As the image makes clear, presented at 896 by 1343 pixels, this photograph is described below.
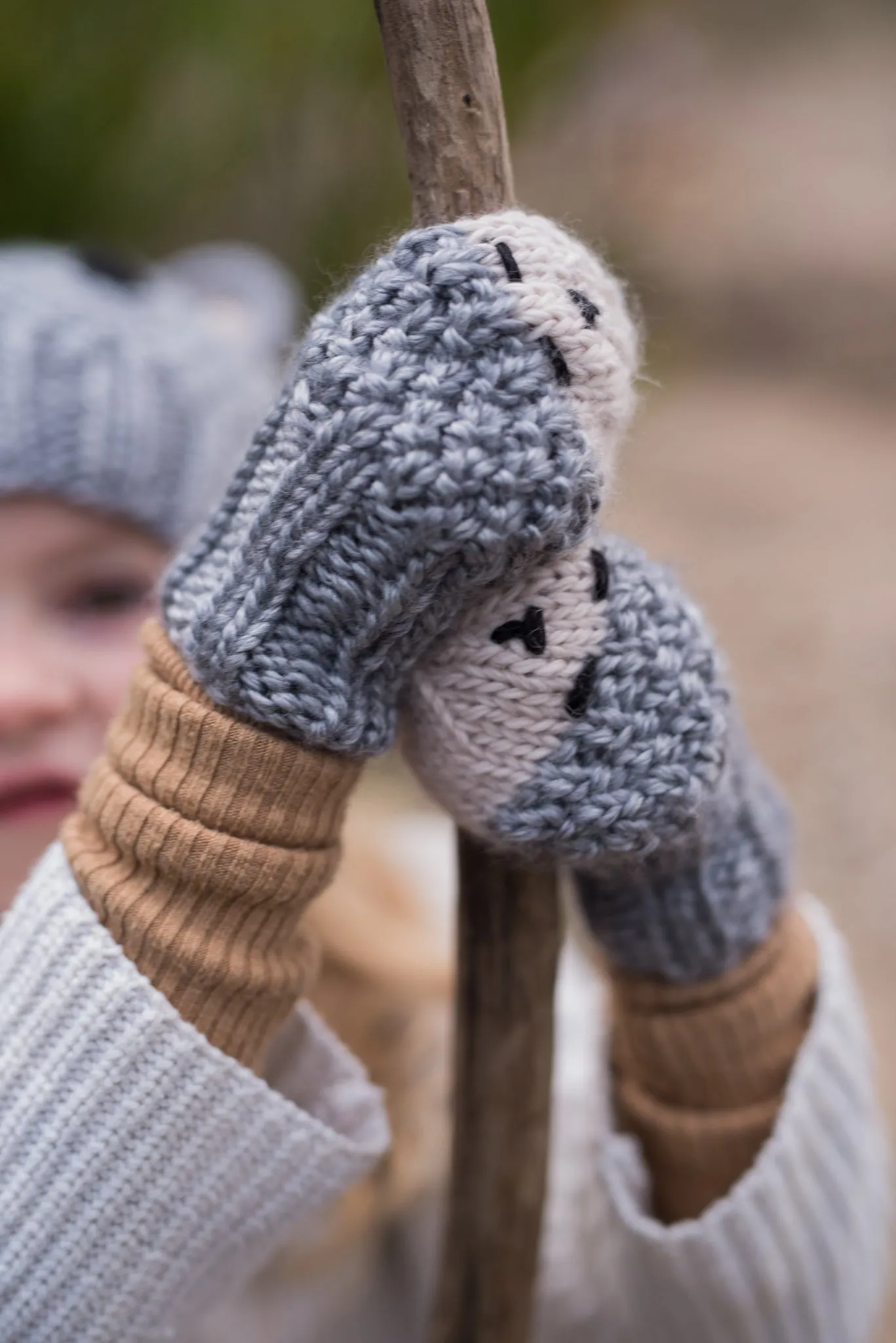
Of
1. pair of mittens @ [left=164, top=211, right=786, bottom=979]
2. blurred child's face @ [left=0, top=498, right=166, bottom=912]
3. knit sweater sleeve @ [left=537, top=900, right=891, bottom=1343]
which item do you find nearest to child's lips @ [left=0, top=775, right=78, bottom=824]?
blurred child's face @ [left=0, top=498, right=166, bottom=912]

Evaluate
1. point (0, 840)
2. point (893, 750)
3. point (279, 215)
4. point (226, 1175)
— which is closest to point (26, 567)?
point (0, 840)

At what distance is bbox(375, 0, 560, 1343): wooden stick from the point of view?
450mm

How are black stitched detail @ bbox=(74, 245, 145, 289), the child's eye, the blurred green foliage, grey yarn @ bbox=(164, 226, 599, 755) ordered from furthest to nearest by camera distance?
the blurred green foliage → black stitched detail @ bbox=(74, 245, 145, 289) → the child's eye → grey yarn @ bbox=(164, 226, 599, 755)

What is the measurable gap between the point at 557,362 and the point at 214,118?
4.93 feet

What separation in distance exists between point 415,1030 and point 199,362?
55 cm

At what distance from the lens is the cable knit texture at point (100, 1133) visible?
0.50 m

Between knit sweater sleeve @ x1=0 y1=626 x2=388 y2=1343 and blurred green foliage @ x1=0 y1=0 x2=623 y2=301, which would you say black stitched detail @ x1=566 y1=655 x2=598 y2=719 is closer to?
knit sweater sleeve @ x1=0 y1=626 x2=388 y2=1343

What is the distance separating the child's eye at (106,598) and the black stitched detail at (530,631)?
391 millimetres

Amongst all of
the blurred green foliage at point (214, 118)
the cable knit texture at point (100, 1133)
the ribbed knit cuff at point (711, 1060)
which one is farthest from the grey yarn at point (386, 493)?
the blurred green foliage at point (214, 118)

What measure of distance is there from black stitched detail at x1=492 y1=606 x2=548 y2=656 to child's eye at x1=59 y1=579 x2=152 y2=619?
0.39 meters

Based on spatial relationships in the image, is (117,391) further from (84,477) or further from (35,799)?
(35,799)

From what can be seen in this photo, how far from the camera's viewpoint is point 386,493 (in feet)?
1.39

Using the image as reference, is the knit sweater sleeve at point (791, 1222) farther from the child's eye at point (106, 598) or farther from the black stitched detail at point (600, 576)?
the child's eye at point (106, 598)

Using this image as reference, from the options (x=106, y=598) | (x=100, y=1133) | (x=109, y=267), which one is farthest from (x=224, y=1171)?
(x=109, y=267)
